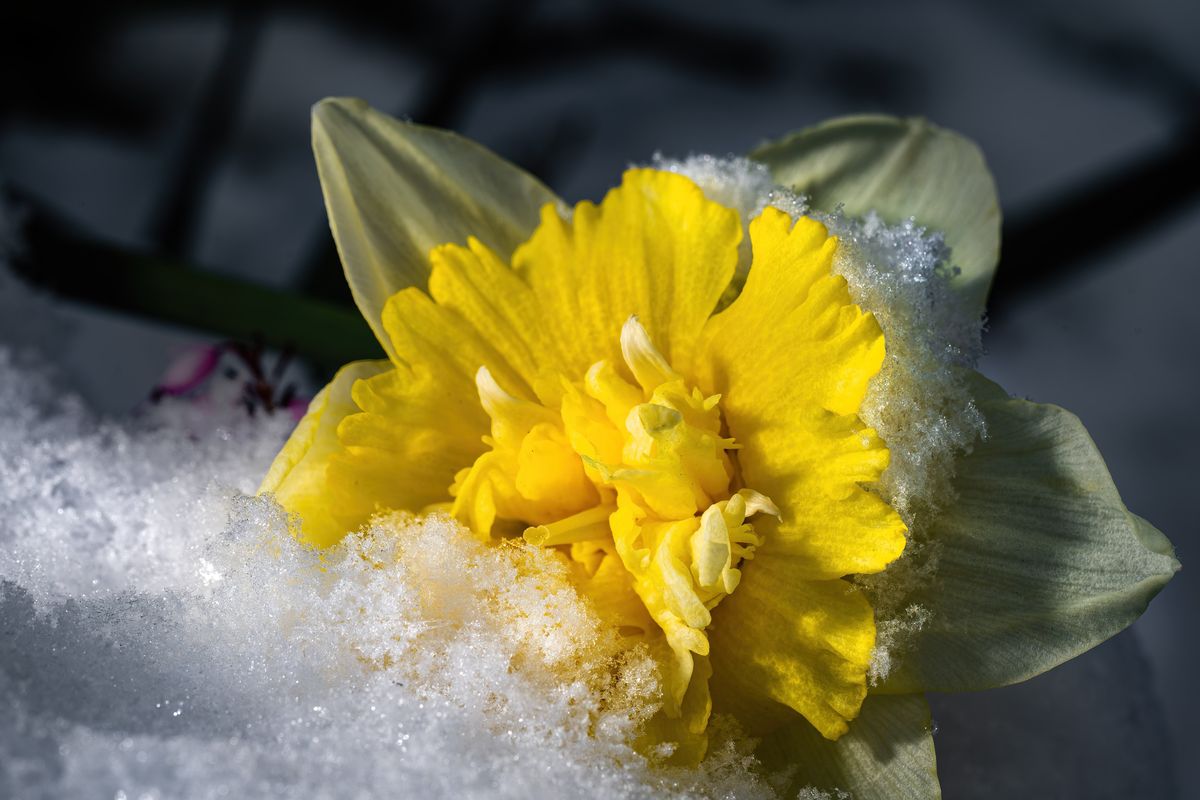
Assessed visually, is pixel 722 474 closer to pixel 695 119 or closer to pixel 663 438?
pixel 663 438

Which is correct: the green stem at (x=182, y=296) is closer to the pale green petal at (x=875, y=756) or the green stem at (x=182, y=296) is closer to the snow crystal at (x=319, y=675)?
the snow crystal at (x=319, y=675)

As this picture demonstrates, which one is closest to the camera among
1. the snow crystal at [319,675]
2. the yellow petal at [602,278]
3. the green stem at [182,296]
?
the snow crystal at [319,675]

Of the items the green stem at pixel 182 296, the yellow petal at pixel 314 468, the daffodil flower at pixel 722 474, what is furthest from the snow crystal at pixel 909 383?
the green stem at pixel 182 296

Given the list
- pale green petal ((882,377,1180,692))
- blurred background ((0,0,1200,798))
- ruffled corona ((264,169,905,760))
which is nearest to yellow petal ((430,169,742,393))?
ruffled corona ((264,169,905,760))

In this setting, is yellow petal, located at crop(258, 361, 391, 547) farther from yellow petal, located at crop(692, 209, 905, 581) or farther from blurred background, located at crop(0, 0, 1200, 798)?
blurred background, located at crop(0, 0, 1200, 798)

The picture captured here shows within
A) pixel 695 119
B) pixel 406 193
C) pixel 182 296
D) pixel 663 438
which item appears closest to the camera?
pixel 663 438

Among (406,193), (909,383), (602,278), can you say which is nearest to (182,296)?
(406,193)
